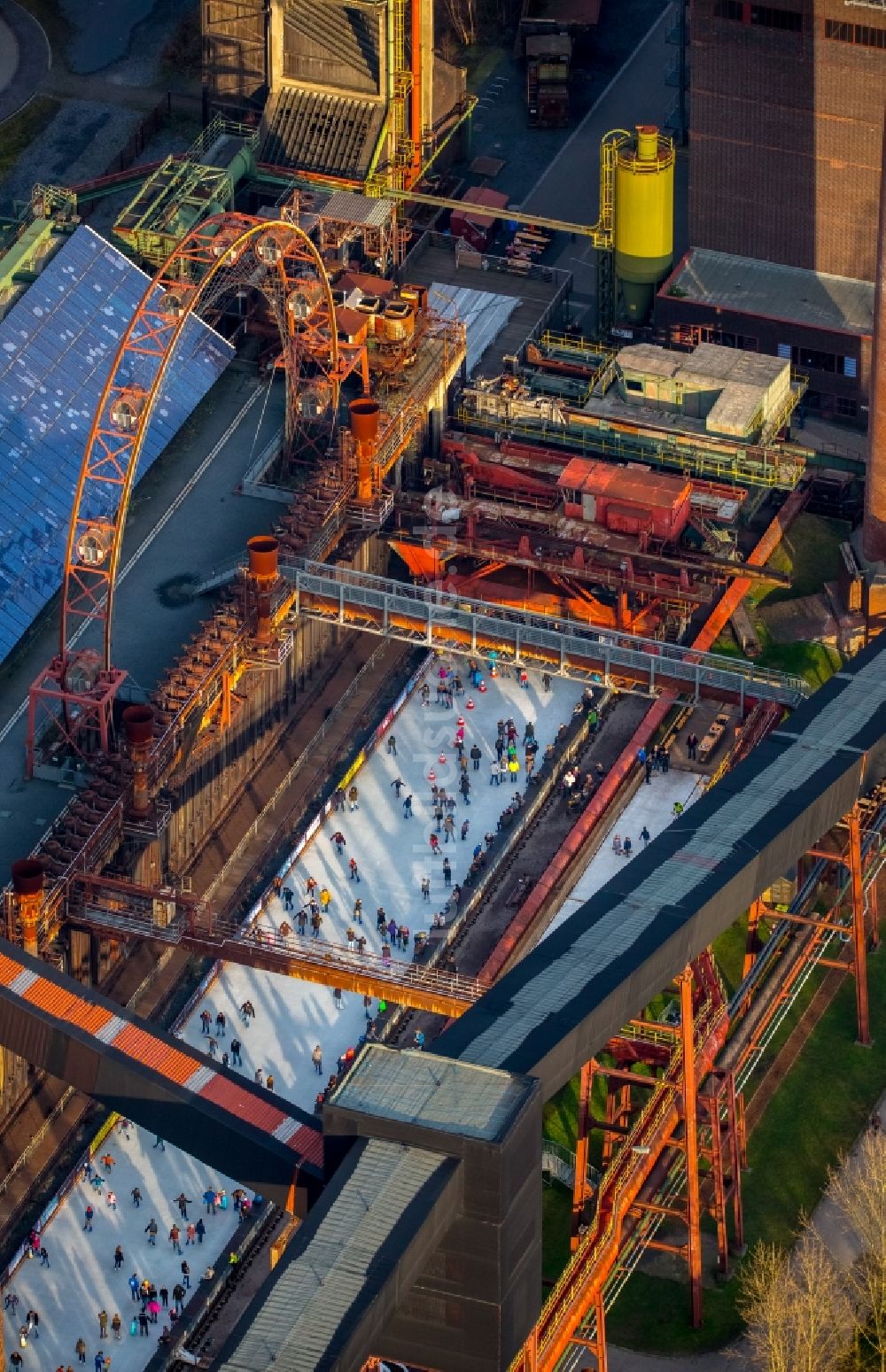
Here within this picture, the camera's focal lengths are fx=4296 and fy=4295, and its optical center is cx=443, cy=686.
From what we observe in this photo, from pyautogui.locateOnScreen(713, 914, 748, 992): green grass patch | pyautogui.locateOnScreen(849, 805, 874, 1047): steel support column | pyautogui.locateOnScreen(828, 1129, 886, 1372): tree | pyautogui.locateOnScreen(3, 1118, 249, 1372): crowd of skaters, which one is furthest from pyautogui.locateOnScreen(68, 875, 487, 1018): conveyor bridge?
pyautogui.locateOnScreen(828, 1129, 886, 1372): tree

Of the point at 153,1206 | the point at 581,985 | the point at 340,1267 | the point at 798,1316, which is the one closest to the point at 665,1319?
the point at 798,1316

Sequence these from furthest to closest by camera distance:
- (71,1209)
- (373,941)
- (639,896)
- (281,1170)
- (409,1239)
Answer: (373,941)
(71,1209)
(639,896)
(281,1170)
(409,1239)

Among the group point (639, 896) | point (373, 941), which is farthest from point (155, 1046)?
point (373, 941)

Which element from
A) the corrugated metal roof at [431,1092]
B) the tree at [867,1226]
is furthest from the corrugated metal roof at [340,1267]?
the tree at [867,1226]

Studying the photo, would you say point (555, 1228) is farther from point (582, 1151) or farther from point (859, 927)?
point (859, 927)

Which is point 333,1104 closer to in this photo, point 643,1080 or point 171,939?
point 643,1080

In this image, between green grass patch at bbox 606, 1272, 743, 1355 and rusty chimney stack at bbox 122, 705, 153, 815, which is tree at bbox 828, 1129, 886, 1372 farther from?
rusty chimney stack at bbox 122, 705, 153, 815
